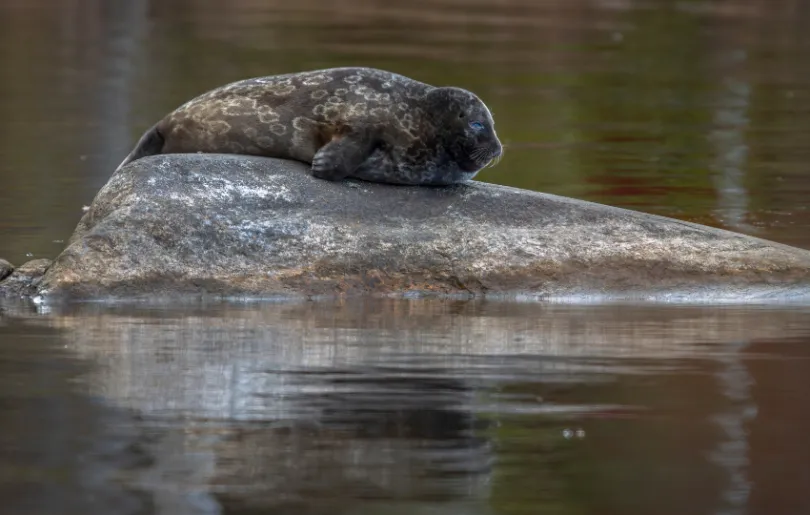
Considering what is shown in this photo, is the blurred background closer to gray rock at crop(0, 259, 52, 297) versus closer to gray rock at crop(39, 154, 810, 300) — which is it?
gray rock at crop(0, 259, 52, 297)

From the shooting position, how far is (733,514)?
5039mm

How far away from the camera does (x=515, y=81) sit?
22.5m

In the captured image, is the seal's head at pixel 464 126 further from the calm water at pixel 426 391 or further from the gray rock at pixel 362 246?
the calm water at pixel 426 391

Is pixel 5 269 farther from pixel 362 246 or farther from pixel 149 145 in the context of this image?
pixel 362 246

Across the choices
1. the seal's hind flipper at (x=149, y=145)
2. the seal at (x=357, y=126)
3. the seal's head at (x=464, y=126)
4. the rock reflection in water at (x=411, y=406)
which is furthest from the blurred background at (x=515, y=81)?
the rock reflection in water at (x=411, y=406)

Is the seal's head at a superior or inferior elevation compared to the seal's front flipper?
superior

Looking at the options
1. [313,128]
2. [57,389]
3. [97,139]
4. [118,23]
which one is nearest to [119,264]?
[313,128]

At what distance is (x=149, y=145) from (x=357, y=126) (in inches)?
55.5

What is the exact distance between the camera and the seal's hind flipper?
1038 cm

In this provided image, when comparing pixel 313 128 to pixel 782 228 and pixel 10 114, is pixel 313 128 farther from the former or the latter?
pixel 10 114

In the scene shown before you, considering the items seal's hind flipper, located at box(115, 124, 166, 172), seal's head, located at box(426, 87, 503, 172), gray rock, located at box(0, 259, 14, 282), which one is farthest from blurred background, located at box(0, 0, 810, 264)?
seal's head, located at box(426, 87, 503, 172)

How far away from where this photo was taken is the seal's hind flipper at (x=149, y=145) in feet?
34.1

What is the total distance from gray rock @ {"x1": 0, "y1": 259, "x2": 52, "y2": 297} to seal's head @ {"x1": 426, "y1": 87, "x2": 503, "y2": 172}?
2169 mm

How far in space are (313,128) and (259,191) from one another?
1.89ft
